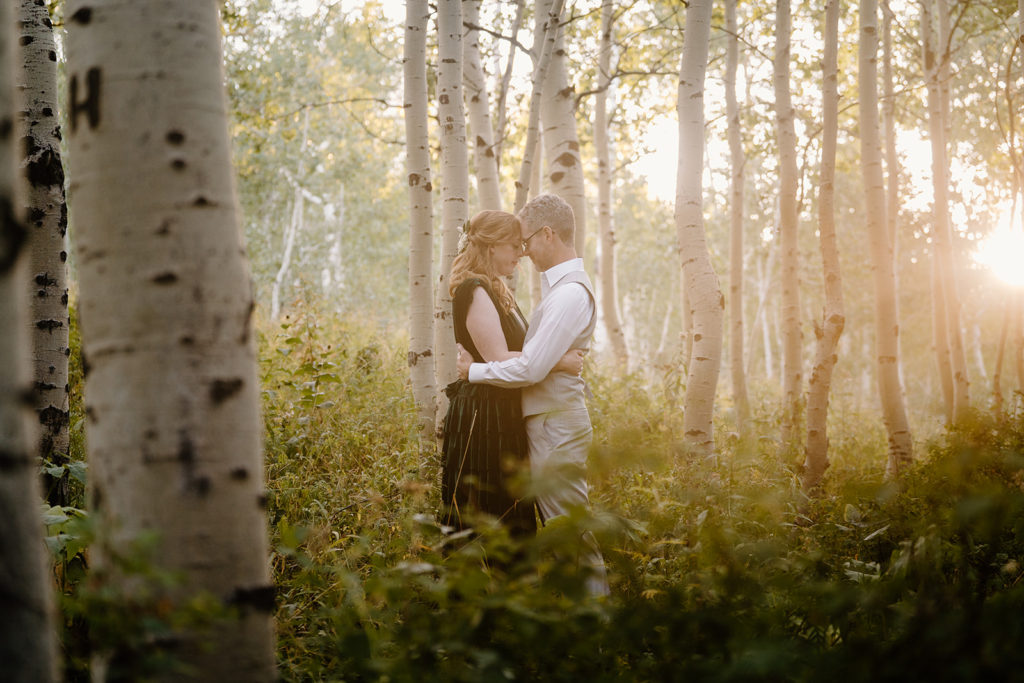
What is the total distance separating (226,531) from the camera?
4.38 feet

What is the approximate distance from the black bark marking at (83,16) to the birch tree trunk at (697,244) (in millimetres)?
4590

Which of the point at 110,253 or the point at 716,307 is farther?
the point at 716,307

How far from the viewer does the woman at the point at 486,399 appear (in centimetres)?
340

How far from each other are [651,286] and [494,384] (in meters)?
35.2

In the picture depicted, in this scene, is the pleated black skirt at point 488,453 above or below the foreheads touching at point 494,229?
below

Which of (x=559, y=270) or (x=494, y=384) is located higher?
(x=559, y=270)

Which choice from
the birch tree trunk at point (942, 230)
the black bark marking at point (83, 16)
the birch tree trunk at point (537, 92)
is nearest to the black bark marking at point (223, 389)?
the black bark marking at point (83, 16)

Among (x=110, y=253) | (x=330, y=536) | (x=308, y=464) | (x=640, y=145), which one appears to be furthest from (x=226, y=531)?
(x=640, y=145)

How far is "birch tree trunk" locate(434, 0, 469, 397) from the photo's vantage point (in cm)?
535

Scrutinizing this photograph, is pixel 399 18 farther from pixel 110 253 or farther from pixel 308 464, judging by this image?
pixel 110 253

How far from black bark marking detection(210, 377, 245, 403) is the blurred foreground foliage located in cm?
38

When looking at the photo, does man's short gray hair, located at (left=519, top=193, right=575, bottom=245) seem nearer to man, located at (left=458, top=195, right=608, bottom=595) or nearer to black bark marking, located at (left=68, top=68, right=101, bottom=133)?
man, located at (left=458, top=195, right=608, bottom=595)

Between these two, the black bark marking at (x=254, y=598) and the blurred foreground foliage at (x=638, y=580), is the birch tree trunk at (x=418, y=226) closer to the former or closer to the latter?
the blurred foreground foliage at (x=638, y=580)

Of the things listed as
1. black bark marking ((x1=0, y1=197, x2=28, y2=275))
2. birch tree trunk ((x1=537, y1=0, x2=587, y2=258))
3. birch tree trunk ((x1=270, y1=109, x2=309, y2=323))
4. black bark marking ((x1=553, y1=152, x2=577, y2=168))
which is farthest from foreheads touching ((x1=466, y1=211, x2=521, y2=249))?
birch tree trunk ((x1=270, y1=109, x2=309, y2=323))
